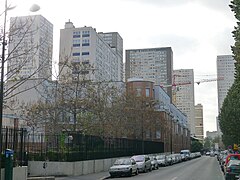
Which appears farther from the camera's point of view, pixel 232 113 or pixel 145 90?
pixel 145 90

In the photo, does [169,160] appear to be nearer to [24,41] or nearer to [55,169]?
[55,169]

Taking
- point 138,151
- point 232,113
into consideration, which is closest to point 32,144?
point 232,113

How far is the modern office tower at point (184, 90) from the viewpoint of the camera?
165375 mm

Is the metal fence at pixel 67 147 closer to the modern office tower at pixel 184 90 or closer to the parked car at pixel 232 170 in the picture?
the parked car at pixel 232 170

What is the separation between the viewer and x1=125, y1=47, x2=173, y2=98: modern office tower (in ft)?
517

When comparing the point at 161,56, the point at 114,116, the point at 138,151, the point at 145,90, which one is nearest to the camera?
the point at 114,116

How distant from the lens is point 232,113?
42938mm

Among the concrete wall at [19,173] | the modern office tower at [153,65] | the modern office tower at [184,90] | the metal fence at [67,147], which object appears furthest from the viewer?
the modern office tower at [184,90]

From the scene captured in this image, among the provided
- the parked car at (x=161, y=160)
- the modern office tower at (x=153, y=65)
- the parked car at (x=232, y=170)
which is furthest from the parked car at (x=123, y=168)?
the modern office tower at (x=153, y=65)

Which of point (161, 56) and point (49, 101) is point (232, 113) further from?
point (161, 56)

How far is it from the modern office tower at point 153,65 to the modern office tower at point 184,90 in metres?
5.57

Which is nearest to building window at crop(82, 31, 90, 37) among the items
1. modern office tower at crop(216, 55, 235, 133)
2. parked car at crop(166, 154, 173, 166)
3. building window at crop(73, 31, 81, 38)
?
building window at crop(73, 31, 81, 38)

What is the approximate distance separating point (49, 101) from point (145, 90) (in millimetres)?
48178

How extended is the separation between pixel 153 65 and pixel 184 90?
99.3ft
